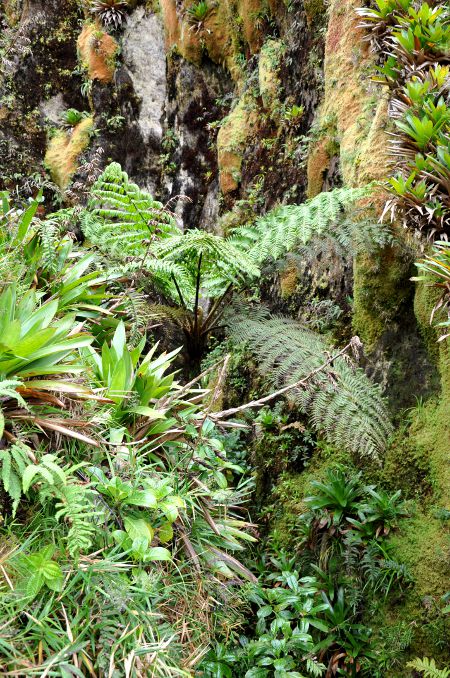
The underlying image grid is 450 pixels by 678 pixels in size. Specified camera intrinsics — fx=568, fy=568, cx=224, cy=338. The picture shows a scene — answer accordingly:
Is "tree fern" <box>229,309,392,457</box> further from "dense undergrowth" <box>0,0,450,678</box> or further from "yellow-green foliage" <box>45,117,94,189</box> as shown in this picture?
"yellow-green foliage" <box>45,117,94,189</box>

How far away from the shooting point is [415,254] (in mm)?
3357

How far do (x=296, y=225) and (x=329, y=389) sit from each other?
→ 1098 mm

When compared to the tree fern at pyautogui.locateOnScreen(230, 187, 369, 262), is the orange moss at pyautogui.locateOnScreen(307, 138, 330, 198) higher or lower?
higher

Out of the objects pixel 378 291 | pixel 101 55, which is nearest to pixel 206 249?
pixel 378 291

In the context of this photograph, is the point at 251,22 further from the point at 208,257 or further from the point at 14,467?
the point at 14,467

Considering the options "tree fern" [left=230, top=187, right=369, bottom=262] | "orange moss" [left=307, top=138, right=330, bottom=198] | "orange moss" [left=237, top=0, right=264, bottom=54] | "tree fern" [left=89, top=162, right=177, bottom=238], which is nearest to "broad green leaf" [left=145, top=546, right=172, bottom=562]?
"tree fern" [left=230, top=187, right=369, bottom=262]

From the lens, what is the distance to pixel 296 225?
3604 mm

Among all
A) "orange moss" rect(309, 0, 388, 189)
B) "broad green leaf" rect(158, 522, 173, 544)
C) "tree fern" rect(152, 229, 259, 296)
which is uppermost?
"orange moss" rect(309, 0, 388, 189)

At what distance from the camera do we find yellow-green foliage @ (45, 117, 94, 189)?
8719 millimetres

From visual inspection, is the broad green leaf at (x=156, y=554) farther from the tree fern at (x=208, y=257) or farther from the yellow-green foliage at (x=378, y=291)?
the yellow-green foliage at (x=378, y=291)

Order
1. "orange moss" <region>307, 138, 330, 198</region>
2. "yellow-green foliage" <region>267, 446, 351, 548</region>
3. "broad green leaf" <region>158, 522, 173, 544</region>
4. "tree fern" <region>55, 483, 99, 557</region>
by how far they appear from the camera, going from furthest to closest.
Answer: "orange moss" <region>307, 138, 330, 198</region>, "yellow-green foliage" <region>267, 446, 351, 548</region>, "broad green leaf" <region>158, 522, 173, 544</region>, "tree fern" <region>55, 483, 99, 557</region>

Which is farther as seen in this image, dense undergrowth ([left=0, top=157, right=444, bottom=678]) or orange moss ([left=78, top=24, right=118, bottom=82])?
orange moss ([left=78, top=24, right=118, bottom=82])

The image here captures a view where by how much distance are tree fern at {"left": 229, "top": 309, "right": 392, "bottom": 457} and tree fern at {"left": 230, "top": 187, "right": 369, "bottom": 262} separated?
0.53 metres

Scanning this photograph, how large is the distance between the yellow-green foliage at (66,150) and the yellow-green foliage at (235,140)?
9.93ft
